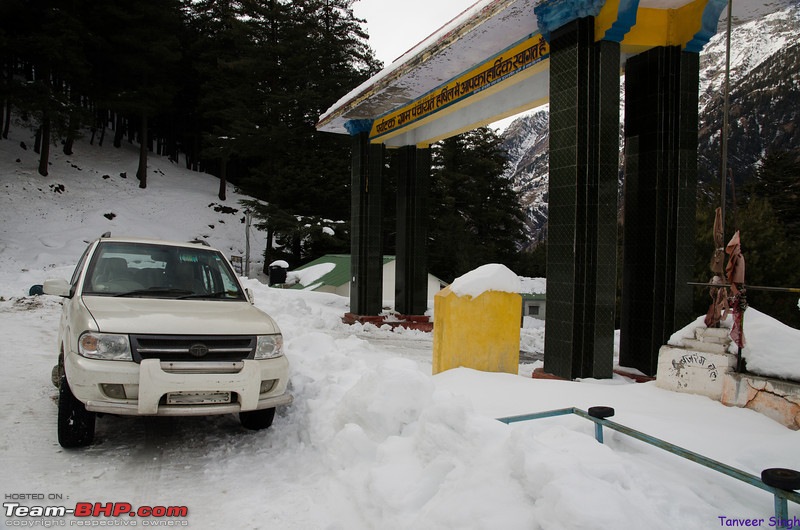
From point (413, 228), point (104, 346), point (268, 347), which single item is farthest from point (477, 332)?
point (413, 228)

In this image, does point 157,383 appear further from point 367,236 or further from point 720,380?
point 367,236

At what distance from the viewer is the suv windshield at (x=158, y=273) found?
17.2ft

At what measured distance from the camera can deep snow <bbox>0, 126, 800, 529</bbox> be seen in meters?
2.88

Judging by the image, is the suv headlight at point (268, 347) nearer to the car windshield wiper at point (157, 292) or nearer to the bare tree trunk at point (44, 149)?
the car windshield wiper at point (157, 292)

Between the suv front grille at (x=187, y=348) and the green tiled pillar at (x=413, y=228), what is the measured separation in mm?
10349

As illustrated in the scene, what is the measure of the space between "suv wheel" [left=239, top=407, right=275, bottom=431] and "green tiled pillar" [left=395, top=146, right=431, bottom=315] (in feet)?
32.2

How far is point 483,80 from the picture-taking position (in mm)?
10281

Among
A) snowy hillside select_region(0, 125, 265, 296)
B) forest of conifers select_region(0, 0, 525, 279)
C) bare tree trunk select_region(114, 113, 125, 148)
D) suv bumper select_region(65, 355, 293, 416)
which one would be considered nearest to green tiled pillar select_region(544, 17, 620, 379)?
suv bumper select_region(65, 355, 293, 416)

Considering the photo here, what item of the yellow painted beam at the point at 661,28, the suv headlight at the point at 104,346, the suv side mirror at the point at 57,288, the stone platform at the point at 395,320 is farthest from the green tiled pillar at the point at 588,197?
the stone platform at the point at 395,320

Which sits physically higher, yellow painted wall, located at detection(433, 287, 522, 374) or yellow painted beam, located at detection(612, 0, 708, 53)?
yellow painted beam, located at detection(612, 0, 708, 53)

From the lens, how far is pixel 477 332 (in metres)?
6.63

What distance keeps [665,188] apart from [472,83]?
15.5 feet

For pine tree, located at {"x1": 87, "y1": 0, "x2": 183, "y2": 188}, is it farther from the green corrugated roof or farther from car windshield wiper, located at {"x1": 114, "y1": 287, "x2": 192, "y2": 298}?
car windshield wiper, located at {"x1": 114, "y1": 287, "x2": 192, "y2": 298}

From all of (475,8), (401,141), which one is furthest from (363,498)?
(401,141)
